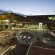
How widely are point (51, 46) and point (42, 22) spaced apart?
2079cm

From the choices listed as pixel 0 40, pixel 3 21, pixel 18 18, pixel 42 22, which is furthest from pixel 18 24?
pixel 0 40

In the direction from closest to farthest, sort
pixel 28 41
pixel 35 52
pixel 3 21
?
pixel 35 52 < pixel 28 41 < pixel 3 21

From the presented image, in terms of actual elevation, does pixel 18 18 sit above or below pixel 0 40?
above

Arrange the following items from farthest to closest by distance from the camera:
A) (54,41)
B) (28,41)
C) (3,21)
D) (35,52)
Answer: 1. (3,21)
2. (28,41)
3. (54,41)
4. (35,52)

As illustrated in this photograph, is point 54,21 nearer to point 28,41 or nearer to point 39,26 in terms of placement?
point 39,26

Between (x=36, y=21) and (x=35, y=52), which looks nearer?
(x=35, y=52)

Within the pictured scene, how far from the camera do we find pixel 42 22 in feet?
103

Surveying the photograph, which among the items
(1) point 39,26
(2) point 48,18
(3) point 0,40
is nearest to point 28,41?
(3) point 0,40

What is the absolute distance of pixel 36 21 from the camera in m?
31.7

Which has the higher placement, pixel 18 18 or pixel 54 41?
pixel 18 18

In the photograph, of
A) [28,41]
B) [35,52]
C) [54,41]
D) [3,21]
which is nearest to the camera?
[35,52]

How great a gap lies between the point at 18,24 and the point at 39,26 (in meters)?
5.42

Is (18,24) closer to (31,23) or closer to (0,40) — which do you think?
(31,23)

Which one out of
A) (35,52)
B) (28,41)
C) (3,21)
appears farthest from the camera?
(3,21)
